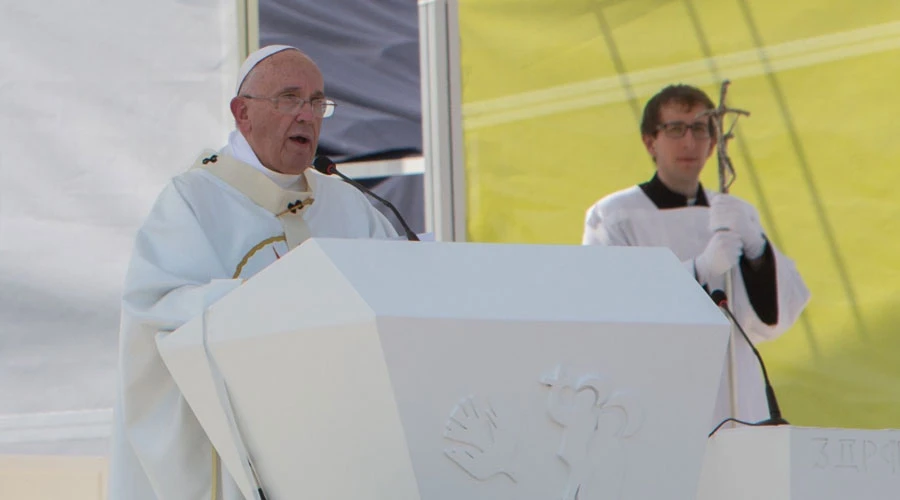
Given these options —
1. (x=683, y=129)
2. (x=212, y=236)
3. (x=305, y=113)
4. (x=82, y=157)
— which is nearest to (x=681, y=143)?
(x=683, y=129)

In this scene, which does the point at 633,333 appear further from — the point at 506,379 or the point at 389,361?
the point at 389,361

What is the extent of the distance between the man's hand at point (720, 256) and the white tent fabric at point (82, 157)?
2.05 m

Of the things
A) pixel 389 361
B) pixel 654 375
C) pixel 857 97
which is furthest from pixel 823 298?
pixel 389 361

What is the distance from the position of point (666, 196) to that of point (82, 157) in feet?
7.52

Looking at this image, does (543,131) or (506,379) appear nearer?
(506,379)

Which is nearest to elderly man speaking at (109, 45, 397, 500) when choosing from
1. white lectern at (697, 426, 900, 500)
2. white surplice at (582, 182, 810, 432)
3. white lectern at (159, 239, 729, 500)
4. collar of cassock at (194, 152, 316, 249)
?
collar of cassock at (194, 152, 316, 249)

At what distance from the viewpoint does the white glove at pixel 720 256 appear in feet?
15.4

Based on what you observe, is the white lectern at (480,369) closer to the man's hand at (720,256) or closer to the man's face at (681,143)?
the man's hand at (720,256)

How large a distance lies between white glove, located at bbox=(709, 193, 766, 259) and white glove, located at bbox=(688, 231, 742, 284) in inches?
1.0

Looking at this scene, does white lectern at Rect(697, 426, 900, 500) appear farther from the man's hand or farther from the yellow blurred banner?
the man's hand

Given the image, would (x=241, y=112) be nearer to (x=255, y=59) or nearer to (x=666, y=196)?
(x=255, y=59)

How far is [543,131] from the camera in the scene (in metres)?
5.10

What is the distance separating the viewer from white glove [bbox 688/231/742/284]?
4.69 meters

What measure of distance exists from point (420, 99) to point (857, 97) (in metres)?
1.67
